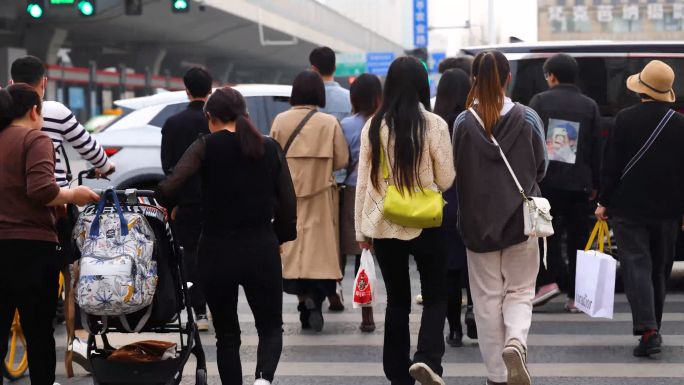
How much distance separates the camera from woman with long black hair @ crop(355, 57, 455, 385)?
483 cm

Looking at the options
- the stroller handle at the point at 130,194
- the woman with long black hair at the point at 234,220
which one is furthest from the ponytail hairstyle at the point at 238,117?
the stroller handle at the point at 130,194

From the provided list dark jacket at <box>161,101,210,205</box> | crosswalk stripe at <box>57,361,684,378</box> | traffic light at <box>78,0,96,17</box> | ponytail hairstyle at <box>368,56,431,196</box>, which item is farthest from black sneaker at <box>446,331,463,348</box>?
traffic light at <box>78,0,96,17</box>

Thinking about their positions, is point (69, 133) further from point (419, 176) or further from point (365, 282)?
point (419, 176)

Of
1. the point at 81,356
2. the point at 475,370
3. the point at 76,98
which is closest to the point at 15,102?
the point at 81,356

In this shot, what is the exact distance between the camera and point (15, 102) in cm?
472

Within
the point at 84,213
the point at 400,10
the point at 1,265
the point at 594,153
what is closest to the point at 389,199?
the point at 84,213

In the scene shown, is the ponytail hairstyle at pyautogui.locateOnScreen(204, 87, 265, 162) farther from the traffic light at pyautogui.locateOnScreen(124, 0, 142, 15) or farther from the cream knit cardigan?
the traffic light at pyautogui.locateOnScreen(124, 0, 142, 15)

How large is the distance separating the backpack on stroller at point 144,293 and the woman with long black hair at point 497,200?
61.6 inches

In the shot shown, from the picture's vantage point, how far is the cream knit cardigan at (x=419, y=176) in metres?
4.85

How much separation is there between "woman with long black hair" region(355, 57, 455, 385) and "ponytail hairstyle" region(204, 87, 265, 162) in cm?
65

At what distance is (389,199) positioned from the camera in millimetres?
4824

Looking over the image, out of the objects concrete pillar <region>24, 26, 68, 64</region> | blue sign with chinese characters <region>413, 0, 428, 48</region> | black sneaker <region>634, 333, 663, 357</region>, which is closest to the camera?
black sneaker <region>634, 333, 663, 357</region>

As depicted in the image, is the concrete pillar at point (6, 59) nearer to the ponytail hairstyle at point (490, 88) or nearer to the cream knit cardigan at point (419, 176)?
the cream knit cardigan at point (419, 176)

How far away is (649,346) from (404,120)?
243cm
